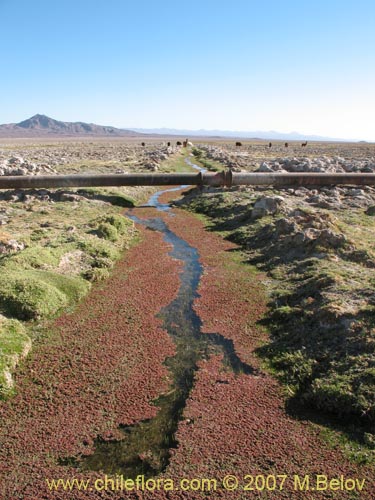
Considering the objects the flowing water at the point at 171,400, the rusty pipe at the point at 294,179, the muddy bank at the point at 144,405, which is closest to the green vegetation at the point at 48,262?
the muddy bank at the point at 144,405

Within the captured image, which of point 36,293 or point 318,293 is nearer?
point 36,293

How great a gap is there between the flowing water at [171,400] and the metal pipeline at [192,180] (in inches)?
682

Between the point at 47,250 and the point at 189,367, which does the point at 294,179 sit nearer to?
the point at 47,250

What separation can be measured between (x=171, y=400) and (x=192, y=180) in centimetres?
2604

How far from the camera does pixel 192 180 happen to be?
3347 cm

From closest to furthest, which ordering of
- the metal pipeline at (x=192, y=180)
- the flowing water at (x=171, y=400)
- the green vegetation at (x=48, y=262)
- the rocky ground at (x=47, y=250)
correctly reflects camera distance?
the flowing water at (x=171, y=400) < the green vegetation at (x=48, y=262) < the rocky ground at (x=47, y=250) < the metal pipeline at (x=192, y=180)

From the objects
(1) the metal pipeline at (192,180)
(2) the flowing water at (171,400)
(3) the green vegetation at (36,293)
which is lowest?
(2) the flowing water at (171,400)

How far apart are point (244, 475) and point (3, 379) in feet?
20.3

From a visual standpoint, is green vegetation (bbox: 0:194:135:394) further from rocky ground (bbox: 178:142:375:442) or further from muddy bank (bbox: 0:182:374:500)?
rocky ground (bbox: 178:142:375:442)

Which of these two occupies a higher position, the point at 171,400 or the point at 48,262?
the point at 48,262

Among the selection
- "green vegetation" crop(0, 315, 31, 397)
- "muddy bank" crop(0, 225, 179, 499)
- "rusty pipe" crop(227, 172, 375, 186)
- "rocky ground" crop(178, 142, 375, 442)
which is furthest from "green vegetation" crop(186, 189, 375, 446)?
"rusty pipe" crop(227, 172, 375, 186)

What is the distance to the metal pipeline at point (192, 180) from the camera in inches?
1268

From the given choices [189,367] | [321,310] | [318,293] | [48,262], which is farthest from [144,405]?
[48,262]

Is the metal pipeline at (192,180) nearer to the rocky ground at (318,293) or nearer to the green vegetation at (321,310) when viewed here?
the rocky ground at (318,293)
